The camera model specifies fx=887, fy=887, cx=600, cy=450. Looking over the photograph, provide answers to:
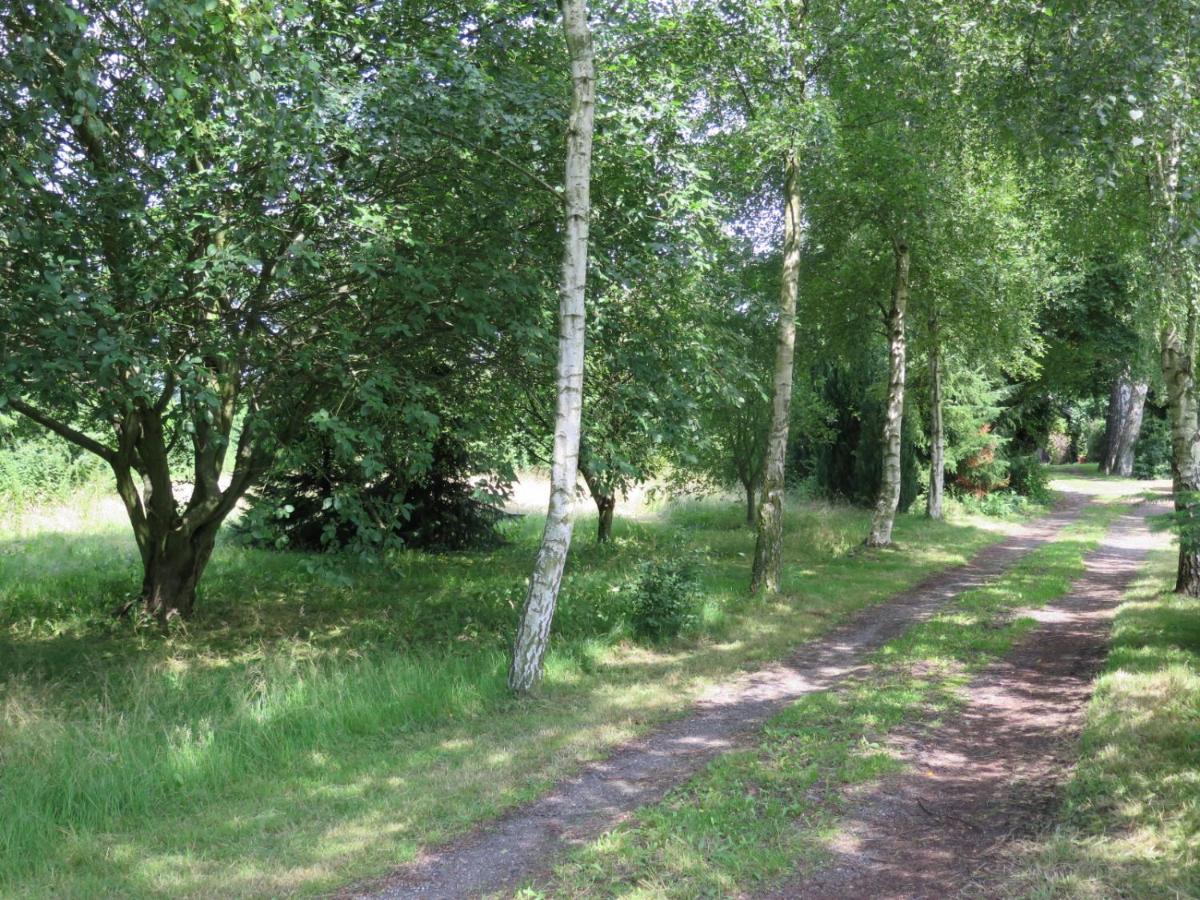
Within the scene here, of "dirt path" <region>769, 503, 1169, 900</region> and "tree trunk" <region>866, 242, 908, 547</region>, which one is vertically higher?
"tree trunk" <region>866, 242, 908, 547</region>

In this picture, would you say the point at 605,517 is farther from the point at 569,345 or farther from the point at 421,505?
the point at 569,345

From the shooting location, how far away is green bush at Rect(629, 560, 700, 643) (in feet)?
32.7

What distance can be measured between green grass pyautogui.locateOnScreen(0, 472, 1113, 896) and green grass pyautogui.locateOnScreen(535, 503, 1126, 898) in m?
0.94

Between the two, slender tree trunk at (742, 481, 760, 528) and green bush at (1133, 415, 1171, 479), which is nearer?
slender tree trunk at (742, 481, 760, 528)

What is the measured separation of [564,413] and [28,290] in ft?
13.8

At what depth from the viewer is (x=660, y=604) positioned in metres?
9.95

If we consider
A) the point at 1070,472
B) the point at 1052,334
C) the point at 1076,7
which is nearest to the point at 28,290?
the point at 1076,7

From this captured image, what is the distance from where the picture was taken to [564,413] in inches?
307

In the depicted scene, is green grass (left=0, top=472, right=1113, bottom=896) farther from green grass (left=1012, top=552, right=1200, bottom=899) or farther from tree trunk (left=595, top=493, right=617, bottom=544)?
tree trunk (left=595, top=493, right=617, bottom=544)

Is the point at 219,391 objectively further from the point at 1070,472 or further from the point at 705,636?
the point at 1070,472

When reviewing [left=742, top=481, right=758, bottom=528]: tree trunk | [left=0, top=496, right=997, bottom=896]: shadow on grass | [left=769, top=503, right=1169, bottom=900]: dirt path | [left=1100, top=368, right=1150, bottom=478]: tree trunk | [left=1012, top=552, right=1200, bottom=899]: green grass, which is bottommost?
[left=0, top=496, right=997, bottom=896]: shadow on grass

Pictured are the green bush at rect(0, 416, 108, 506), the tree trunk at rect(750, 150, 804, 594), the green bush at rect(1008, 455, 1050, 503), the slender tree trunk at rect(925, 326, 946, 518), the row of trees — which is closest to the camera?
the row of trees

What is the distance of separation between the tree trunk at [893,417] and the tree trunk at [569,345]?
37.8 feet

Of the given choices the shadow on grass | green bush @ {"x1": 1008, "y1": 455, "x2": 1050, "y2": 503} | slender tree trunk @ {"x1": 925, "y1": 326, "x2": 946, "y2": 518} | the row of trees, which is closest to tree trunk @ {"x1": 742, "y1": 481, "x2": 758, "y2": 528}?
slender tree trunk @ {"x1": 925, "y1": 326, "x2": 946, "y2": 518}
